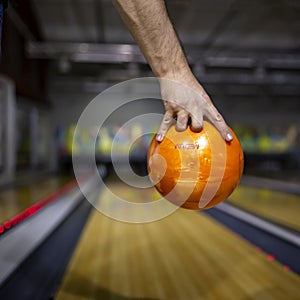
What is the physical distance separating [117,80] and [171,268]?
9.66 m

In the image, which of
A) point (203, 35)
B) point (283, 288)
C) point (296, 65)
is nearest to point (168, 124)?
point (283, 288)

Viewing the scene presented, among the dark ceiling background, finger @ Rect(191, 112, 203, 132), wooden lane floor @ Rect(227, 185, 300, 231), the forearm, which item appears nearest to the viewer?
the forearm

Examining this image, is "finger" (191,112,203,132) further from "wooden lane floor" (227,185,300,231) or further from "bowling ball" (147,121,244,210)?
"wooden lane floor" (227,185,300,231)

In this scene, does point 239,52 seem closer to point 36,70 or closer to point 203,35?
point 203,35

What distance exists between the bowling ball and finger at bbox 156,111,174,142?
12 mm

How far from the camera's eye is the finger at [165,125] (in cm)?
119

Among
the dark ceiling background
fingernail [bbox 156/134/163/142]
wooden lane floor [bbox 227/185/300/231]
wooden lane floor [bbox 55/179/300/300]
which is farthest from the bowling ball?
the dark ceiling background

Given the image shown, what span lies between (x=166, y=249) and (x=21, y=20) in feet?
17.8

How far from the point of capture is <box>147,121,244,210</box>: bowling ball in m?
1.20

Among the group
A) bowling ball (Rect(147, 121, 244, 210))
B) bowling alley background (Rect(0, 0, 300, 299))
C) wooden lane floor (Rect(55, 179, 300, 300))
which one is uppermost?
bowling alley background (Rect(0, 0, 300, 299))

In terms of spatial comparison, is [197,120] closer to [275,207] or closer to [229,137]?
[229,137]

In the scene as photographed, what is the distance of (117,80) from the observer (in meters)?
12.0

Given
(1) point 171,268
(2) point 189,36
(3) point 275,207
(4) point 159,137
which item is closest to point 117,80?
(2) point 189,36

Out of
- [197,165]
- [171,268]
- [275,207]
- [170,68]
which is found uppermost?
[170,68]
